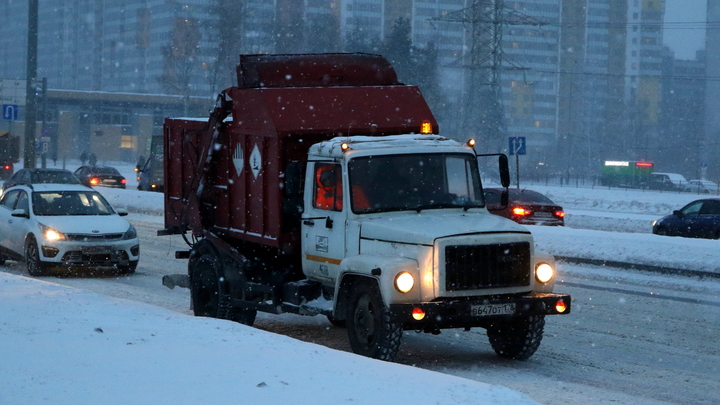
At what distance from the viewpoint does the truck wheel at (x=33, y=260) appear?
643 inches

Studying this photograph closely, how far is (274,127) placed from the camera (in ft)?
34.4

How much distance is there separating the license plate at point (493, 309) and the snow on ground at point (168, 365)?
4.38ft

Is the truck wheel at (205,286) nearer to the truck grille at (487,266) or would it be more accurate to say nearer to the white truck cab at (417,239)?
the white truck cab at (417,239)

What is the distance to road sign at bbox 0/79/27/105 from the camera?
43.0m

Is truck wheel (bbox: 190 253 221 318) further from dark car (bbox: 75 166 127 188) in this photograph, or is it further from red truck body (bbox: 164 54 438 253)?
dark car (bbox: 75 166 127 188)

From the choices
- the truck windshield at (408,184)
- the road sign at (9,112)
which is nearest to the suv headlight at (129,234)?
the truck windshield at (408,184)

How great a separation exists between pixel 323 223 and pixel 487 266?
6.25 ft

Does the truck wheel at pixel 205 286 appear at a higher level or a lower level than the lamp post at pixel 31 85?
lower

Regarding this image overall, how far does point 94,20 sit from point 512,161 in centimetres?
10633

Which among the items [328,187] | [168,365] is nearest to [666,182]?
[328,187]

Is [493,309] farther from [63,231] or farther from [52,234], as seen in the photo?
[52,234]

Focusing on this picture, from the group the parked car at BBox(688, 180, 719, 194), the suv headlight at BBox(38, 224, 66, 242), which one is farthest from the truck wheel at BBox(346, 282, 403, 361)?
the parked car at BBox(688, 180, 719, 194)

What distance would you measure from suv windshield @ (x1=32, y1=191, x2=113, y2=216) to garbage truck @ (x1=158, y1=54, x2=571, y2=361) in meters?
5.26

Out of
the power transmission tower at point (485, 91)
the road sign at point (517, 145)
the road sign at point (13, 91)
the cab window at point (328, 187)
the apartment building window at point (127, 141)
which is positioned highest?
the power transmission tower at point (485, 91)
